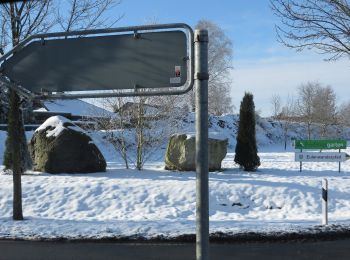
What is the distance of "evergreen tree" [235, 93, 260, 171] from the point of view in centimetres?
1653

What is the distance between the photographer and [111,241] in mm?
7809

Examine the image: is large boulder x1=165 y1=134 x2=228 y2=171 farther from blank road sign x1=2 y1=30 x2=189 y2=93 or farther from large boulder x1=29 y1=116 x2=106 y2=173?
blank road sign x1=2 y1=30 x2=189 y2=93

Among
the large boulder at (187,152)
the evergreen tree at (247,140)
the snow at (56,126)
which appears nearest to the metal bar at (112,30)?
the snow at (56,126)

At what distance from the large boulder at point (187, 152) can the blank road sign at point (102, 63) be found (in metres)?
12.8

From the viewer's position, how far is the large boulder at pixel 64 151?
14664mm

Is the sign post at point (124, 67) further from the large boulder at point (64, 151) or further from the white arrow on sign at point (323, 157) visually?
the white arrow on sign at point (323, 157)

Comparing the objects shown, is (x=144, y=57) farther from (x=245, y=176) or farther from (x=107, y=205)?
(x=245, y=176)

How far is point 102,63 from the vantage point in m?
2.85

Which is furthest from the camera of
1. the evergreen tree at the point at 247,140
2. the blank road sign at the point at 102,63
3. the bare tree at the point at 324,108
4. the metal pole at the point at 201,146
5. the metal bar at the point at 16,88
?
the bare tree at the point at 324,108

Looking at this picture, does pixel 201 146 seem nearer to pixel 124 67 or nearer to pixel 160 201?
pixel 124 67

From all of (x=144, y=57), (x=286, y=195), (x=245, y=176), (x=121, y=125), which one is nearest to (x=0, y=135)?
(x=121, y=125)

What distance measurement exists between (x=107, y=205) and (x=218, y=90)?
123ft

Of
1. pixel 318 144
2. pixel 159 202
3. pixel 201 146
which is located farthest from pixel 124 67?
pixel 318 144

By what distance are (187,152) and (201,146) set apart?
13.3 m
